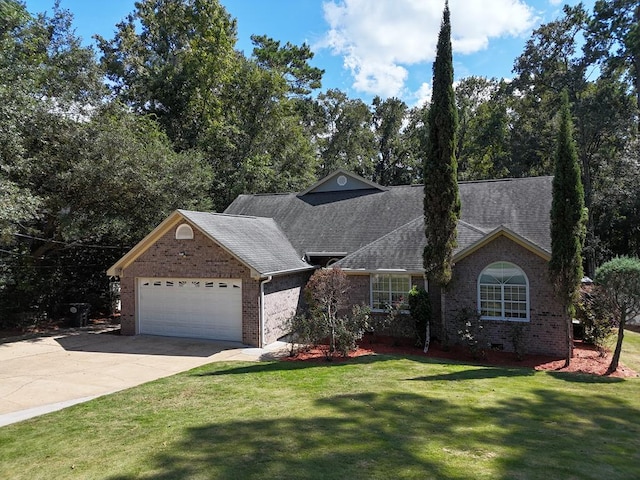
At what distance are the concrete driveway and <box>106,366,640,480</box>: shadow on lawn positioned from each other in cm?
440

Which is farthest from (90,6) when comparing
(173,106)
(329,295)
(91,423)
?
(91,423)

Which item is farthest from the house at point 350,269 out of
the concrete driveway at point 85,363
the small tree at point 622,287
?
the small tree at point 622,287

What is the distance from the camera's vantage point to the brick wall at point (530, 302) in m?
12.6

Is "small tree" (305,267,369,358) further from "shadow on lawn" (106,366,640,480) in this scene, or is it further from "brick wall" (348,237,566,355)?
"shadow on lawn" (106,366,640,480)

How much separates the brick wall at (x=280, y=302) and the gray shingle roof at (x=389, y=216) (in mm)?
2175

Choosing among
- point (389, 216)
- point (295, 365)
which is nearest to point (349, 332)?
point (295, 365)

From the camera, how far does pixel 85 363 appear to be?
40.3ft

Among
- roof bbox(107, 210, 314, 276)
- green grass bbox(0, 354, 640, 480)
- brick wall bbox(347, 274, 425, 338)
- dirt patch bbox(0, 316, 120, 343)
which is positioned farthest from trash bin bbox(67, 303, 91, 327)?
brick wall bbox(347, 274, 425, 338)

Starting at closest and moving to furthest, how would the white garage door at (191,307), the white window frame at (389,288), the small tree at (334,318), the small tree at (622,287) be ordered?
the small tree at (622,287)
the small tree at (334,318)
the white garage door at (191,307)
the white window frame at (389,288)

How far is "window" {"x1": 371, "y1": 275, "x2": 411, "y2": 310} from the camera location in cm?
1496

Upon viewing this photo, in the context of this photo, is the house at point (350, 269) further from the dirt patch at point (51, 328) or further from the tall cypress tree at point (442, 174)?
the dirt patch at point (51, 328)

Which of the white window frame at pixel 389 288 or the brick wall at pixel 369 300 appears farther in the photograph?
the white window frame at pixel 389 288

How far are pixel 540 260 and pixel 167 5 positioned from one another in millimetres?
36377

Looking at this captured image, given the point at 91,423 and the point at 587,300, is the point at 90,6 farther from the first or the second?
the point at 587,300
